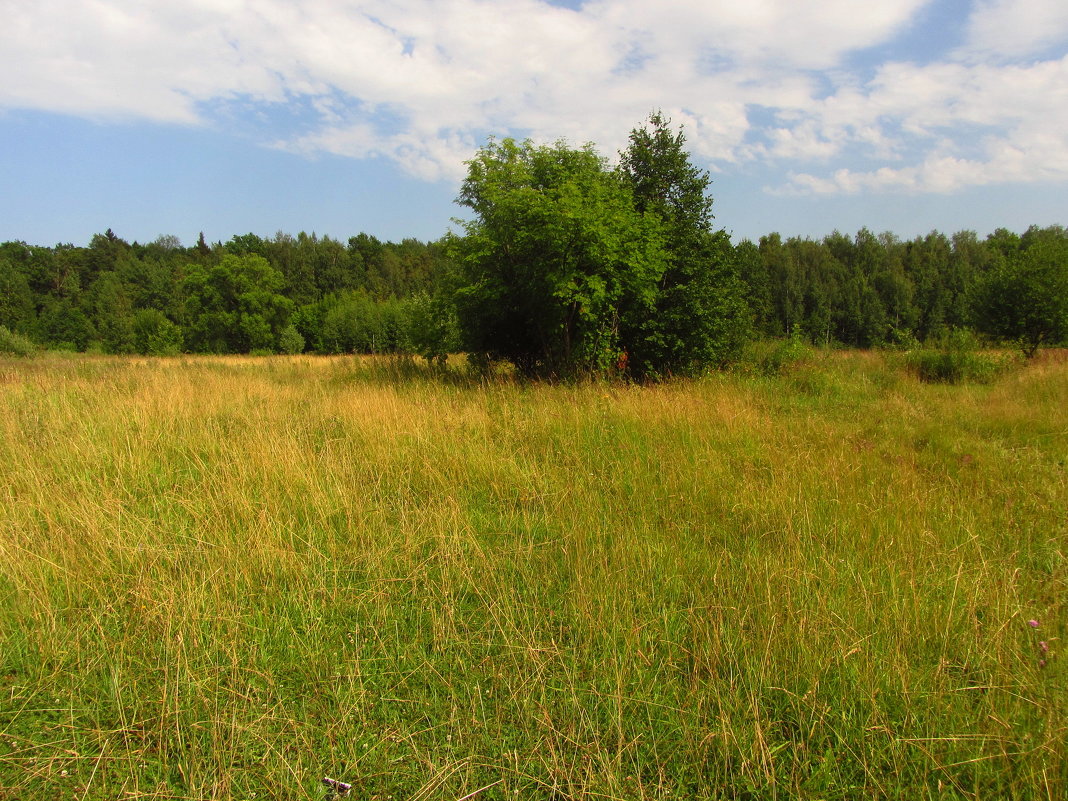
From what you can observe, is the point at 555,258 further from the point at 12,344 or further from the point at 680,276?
the point at 12,344

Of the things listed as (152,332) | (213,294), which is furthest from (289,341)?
(152,332)

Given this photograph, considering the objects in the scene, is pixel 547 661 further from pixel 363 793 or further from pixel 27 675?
pixel 27 675

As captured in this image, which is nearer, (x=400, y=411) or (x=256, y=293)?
(x=400, y=411)

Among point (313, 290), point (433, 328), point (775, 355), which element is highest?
point (313, 290)

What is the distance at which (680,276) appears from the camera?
12.0 metres

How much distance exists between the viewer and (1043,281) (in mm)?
16938

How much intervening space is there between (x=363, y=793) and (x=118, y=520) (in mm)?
3029

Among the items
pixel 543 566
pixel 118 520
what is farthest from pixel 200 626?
pixel 543 566

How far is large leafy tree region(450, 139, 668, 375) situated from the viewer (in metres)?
9.36

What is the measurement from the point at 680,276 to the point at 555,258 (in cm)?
386

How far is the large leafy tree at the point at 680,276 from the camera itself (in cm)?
1155

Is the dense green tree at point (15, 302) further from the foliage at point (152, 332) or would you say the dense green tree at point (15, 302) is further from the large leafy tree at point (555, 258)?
the large leafy tree at point (555, 258)

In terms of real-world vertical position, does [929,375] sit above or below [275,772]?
above

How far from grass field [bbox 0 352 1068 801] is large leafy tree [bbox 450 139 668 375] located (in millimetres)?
5000
